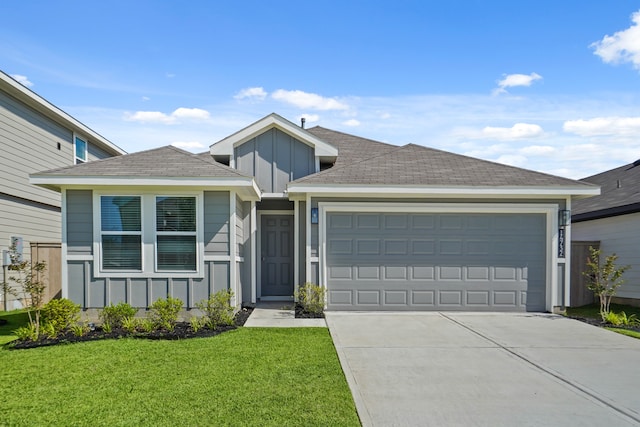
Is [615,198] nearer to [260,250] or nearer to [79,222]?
[260,250]

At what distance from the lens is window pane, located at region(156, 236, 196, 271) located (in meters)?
8.25

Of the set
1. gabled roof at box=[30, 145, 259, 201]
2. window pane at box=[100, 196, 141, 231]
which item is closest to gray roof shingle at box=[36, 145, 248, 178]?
gabled roof at box=[30, 145, 259, 201]

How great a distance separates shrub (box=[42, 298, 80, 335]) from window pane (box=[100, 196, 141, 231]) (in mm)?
1641

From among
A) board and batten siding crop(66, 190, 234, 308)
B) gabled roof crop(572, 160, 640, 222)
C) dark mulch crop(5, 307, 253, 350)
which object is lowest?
dark mulch crop(5, 307, 253, 350)

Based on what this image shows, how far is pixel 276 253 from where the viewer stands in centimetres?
1095

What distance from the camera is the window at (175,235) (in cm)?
824

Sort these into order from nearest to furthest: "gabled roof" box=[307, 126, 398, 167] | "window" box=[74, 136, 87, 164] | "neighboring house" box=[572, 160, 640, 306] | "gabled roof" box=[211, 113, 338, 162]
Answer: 1. "gabled roof" box=[211, 113, 338, 162]
2. "neighboring house" box=[572, 160, 640, 306]
3. "gabled roof" box=[307, 126, 398, 167]
4. "window" box=[74, 136, 87, 164]

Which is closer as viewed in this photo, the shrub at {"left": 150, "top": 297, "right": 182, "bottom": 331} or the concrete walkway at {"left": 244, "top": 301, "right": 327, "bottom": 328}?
the shrub at {"left": 150, "top": 297, "right": 182, "bottom": 331}

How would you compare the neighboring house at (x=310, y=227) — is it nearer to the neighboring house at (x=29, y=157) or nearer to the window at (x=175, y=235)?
the window at (x=175, y=235)

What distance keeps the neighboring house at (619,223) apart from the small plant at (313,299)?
8189 millimetres

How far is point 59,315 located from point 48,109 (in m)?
7.53

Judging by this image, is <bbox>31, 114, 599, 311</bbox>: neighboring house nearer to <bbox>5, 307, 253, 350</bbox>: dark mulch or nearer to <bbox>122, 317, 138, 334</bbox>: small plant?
<bbox>122, 317, 138, 334</bbox>: small plant

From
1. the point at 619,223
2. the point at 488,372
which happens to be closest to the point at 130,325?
the point at 488,372

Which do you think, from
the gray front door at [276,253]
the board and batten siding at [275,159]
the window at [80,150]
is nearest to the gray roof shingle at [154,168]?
the board and batten siding at [275,159]
